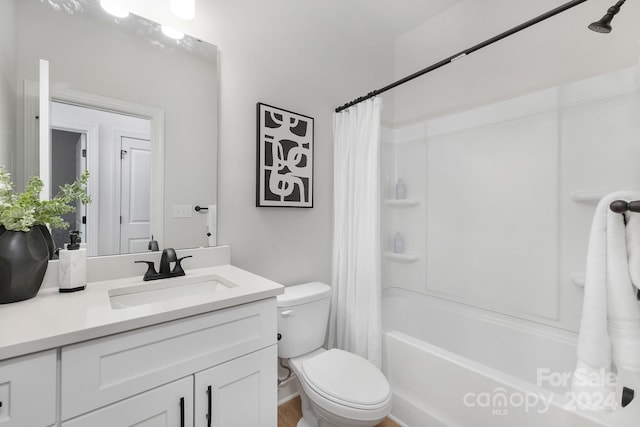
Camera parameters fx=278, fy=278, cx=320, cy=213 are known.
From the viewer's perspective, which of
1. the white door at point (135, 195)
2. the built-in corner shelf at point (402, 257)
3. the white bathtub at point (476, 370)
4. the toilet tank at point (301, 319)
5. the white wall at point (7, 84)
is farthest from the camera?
the built-in corner shelf at point (402, 257)

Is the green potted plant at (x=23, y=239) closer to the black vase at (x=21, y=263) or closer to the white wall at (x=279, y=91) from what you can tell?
the black vase at (x=21, y=263)

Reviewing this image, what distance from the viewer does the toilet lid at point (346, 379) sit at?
3.96 ft

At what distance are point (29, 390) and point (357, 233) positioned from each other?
4.92 ft

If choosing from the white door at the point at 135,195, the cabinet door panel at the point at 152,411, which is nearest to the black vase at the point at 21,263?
the white door at the point at 135,195

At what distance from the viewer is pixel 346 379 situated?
4.32ft

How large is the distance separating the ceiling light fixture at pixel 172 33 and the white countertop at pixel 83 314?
1.20 meters

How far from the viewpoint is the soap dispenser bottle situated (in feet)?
3.34

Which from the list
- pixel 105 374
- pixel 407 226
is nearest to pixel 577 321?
pixel 407 226

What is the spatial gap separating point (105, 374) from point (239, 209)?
98 cm

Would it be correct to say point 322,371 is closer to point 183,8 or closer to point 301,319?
point 301,319

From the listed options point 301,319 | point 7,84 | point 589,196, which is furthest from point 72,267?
point 589,196

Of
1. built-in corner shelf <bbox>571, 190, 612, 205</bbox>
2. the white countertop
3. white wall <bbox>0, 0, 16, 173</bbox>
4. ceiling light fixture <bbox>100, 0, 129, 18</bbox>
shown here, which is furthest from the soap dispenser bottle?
built-in corner shelf <bbox>571, 190, 612, 205</bbox>

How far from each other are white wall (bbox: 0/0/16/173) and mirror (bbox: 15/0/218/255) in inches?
0.6

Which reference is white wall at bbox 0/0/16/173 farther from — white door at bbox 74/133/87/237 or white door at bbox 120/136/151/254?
white door at bbox 120/136/151/254
